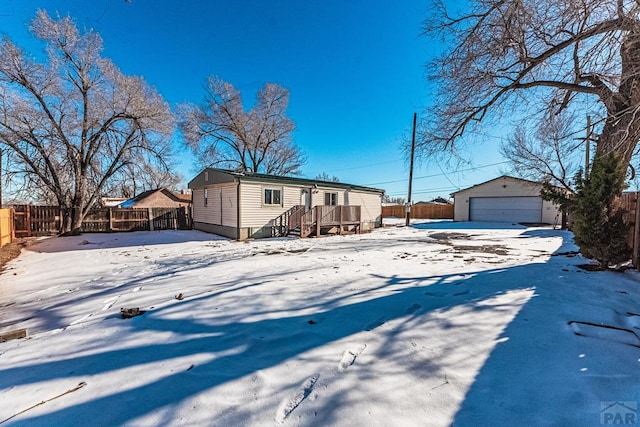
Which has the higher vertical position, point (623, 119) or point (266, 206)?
point (623, 119)

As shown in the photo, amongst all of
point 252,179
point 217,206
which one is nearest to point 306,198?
point 252,179

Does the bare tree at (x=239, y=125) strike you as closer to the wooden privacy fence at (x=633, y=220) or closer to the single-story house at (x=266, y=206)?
the single-story house at (x=266, y=206)

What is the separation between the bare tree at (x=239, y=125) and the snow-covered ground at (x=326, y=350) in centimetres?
1914

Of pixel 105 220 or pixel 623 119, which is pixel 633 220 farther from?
pixel 105 220

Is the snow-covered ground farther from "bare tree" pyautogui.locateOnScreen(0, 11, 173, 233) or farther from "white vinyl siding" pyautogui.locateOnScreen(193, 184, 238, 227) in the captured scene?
"bare tree" pyautogui.locateOnScreen(0, 11, 173, 233)

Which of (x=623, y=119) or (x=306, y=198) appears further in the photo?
(x=306, y=198)

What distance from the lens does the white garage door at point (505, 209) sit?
66.7ft

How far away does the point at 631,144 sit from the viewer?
534cm

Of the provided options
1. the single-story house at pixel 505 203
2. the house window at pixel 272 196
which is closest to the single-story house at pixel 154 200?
the house window at pixel 272 196

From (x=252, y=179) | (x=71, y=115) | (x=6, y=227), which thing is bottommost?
(x=6, y=227)

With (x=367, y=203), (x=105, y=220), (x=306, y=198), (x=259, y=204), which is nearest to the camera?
(x=259, y=204)

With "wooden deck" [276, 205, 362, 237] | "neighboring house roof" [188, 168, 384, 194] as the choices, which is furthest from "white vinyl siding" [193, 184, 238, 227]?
"wooden deck" [276, 205, 362, 237]

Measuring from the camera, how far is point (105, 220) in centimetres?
1459

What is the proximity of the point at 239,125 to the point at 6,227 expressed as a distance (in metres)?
16.4
